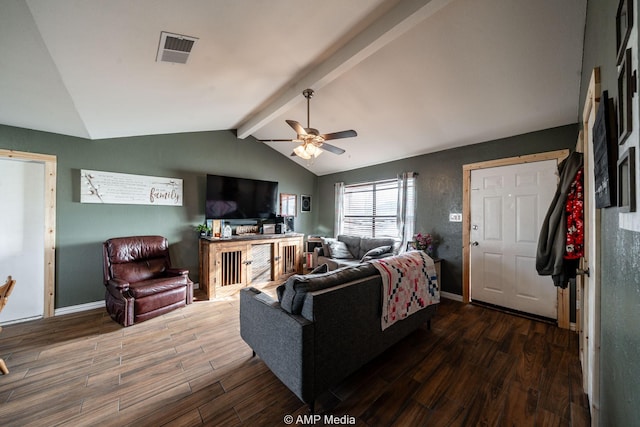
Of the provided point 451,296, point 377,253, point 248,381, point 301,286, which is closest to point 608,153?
point 301,286

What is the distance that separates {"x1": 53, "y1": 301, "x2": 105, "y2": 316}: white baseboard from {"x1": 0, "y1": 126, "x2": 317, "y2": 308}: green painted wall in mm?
51

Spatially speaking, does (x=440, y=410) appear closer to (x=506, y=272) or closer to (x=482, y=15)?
(x=506, y=272)

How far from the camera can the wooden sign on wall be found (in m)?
3.34

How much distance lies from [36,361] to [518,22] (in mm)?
4943

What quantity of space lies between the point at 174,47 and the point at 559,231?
342 cm

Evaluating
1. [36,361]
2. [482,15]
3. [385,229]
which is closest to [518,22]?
[482,15]

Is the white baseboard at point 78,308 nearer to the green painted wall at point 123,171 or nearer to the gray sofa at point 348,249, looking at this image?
the green painted wall at point 123,171

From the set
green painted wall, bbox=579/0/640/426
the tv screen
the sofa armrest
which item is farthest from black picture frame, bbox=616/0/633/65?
the tv screen

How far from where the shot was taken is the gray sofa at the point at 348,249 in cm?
427

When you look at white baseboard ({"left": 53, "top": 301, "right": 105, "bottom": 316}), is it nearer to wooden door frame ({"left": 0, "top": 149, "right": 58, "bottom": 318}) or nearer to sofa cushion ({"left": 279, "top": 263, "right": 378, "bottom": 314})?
wooden door frame ({"left": 0, "top": 149, "right": 58, "bottom": 318})

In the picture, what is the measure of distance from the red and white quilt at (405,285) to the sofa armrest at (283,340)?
0.81 meters

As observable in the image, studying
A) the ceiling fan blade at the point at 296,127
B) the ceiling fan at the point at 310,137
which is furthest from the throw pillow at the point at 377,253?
the ceiling fan blade at the point at 296,127

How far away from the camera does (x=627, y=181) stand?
0.69 m

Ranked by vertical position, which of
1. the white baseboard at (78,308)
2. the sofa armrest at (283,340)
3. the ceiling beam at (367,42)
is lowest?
the white baseboard at (78,308)
